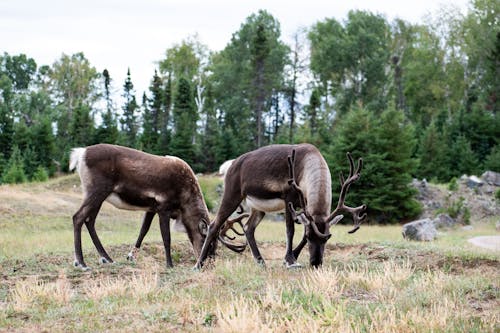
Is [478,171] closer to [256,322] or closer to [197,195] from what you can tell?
[197,195]

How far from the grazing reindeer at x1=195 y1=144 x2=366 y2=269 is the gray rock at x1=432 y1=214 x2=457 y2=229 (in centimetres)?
1799

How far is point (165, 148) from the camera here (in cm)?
4712

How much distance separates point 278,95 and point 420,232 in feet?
150

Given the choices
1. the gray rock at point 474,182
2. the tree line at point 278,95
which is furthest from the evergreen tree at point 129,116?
the gray rock at point 474,182

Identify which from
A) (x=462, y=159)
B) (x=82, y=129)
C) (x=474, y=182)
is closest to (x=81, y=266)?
(x=474, y=182)

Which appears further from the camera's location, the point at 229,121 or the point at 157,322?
the point at 229,121

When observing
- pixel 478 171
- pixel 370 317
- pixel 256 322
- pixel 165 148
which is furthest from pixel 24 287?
pixel 165 148

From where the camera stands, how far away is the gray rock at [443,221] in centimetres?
2691

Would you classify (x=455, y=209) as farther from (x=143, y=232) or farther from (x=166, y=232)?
(x=166, y=232)

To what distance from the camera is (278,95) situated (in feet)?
206

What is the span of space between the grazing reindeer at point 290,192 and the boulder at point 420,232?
8.69m

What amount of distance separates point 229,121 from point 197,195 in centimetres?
4961

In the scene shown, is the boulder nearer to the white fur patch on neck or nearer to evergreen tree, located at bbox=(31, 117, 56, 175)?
the white fur patch on neck

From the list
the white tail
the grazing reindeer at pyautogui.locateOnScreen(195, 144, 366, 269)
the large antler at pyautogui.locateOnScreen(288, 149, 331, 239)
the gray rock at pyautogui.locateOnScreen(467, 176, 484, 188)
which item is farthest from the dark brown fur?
the gray rock at pyautogui.locateOnScreen(467, 176, 484, 188)
